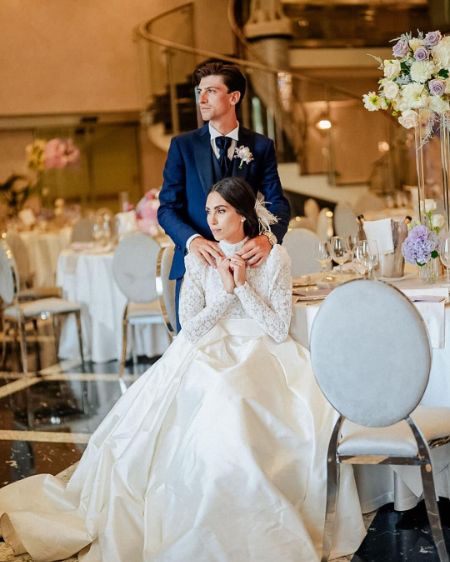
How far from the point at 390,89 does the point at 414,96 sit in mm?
102

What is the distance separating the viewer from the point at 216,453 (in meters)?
3.06

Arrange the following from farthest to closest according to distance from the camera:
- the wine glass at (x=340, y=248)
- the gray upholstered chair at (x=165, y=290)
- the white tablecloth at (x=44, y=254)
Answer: the white tablecloth at (x=44, y=254), the gray upholstered chair at (x=165, y=290), the wine glass at (x=340, y=248)

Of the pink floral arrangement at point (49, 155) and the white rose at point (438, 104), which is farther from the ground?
the pink floral arrangement at point (49, 155)

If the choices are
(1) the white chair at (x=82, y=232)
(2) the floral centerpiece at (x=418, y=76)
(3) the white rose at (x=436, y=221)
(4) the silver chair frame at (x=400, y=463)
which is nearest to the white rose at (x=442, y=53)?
(2) the floral centerpiece at (x=418, y=76)

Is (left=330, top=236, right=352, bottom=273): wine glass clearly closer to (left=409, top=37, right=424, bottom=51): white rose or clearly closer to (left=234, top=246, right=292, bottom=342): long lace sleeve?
(left=234, top=246, right=292, bottom=342): long lace sleeve

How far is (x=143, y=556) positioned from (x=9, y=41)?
34.1 feet

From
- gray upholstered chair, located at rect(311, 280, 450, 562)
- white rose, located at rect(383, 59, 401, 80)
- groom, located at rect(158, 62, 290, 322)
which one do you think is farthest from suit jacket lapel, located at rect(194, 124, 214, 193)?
gray upholstered chair, located at rect(311, 280, 450, 562)

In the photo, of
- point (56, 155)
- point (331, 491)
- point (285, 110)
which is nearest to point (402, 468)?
point (331, 491)

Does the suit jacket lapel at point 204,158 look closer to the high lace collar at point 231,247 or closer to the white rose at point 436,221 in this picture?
the high lace collar at point 231,247

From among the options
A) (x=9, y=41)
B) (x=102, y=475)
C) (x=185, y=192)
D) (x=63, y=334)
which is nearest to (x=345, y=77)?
(x=9, y=41)

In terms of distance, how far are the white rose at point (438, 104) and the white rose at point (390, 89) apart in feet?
0.46

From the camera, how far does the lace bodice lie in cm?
339

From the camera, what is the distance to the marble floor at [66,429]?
125 inches

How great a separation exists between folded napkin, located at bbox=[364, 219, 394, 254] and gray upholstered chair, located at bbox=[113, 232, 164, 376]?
2.40 m
